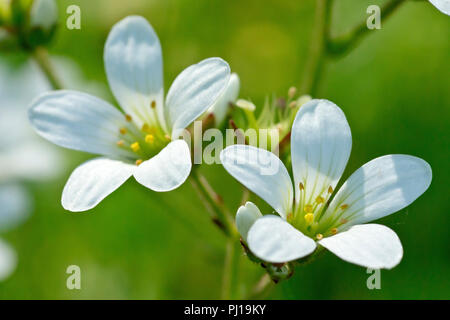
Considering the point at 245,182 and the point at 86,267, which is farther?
the point at 86,267

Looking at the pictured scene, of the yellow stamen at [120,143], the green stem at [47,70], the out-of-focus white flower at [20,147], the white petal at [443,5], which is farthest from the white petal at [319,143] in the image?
the out-of-focus white flower at [20,147]

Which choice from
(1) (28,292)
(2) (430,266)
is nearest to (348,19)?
(2) (430,266)

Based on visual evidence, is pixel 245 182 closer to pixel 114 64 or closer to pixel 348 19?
pixel 114 64

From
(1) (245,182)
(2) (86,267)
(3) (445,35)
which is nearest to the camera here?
(1) (245,182)

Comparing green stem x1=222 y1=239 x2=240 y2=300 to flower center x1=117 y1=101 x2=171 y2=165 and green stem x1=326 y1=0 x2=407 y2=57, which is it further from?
green stem x1=326 y1=0 x2=407 y2=57

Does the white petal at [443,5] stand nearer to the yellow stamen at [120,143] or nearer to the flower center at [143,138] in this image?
the flower center at [143,138]
